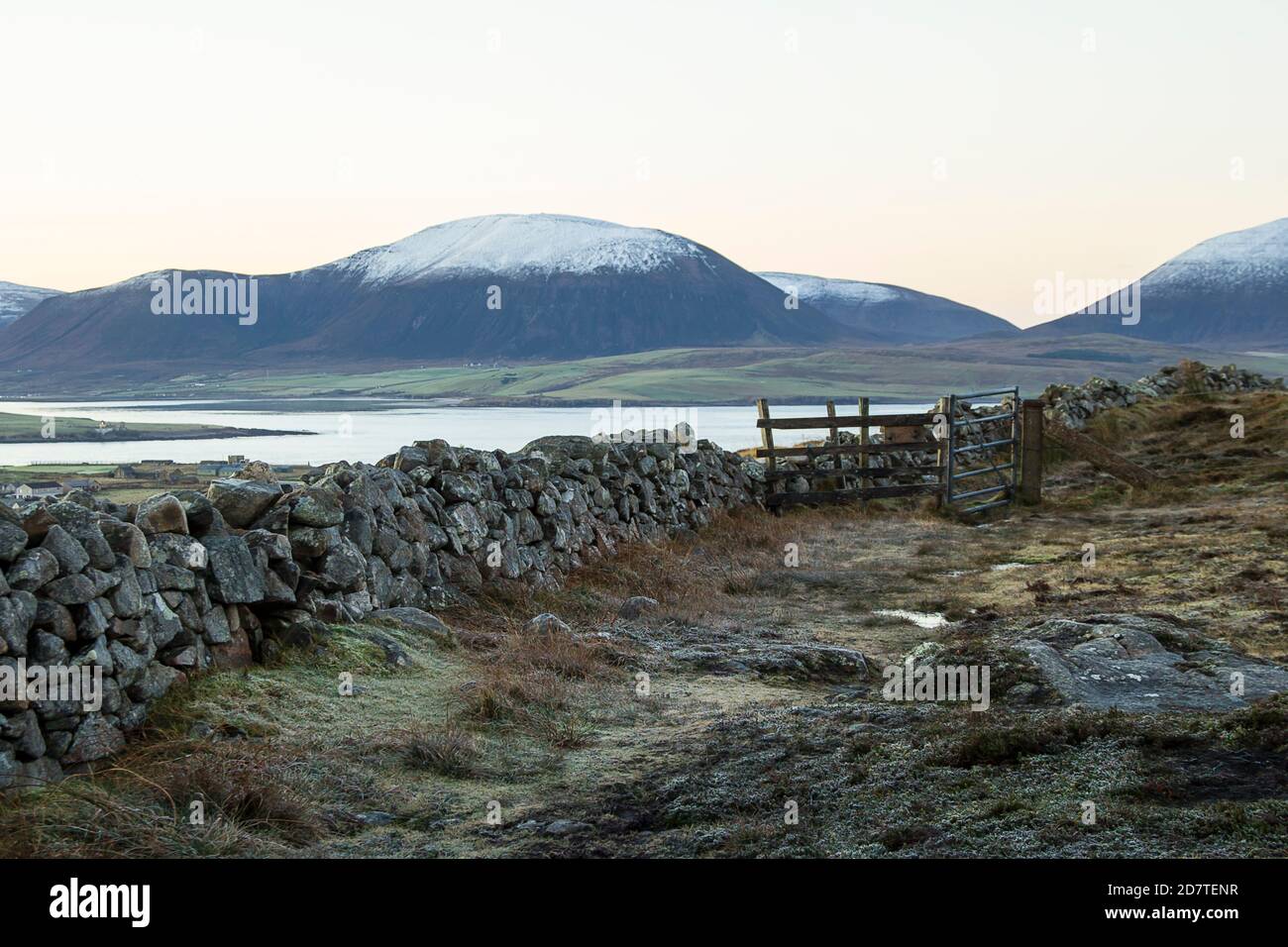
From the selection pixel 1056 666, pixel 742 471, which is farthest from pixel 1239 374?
pixel 1056 666

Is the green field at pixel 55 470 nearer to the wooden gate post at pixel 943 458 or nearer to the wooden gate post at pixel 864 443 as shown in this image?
the wooden gate post at pixel 864 443

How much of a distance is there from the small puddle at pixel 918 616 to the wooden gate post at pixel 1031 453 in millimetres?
10049

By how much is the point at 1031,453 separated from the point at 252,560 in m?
16.2

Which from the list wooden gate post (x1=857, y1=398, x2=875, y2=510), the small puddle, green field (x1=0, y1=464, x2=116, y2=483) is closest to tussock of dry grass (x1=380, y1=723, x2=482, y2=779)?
the small puddle

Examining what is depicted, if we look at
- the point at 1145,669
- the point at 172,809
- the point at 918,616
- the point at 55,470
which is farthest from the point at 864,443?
the point at 172,809

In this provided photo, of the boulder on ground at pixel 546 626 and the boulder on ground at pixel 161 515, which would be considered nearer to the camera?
the boulder on ground at pixel 161 515

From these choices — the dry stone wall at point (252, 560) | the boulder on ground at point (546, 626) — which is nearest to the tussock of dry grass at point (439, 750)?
the dry stone wall at point (252, 560)

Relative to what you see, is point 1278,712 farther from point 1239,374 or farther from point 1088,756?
point 1239,374

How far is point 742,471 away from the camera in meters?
18.7

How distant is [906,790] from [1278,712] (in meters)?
2.06

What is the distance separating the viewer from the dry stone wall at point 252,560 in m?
5.71

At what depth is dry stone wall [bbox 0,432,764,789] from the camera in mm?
5711

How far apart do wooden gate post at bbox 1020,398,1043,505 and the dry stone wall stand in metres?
9.17

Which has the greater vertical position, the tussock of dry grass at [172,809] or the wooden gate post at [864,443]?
the wooden gate post at [864,443]
